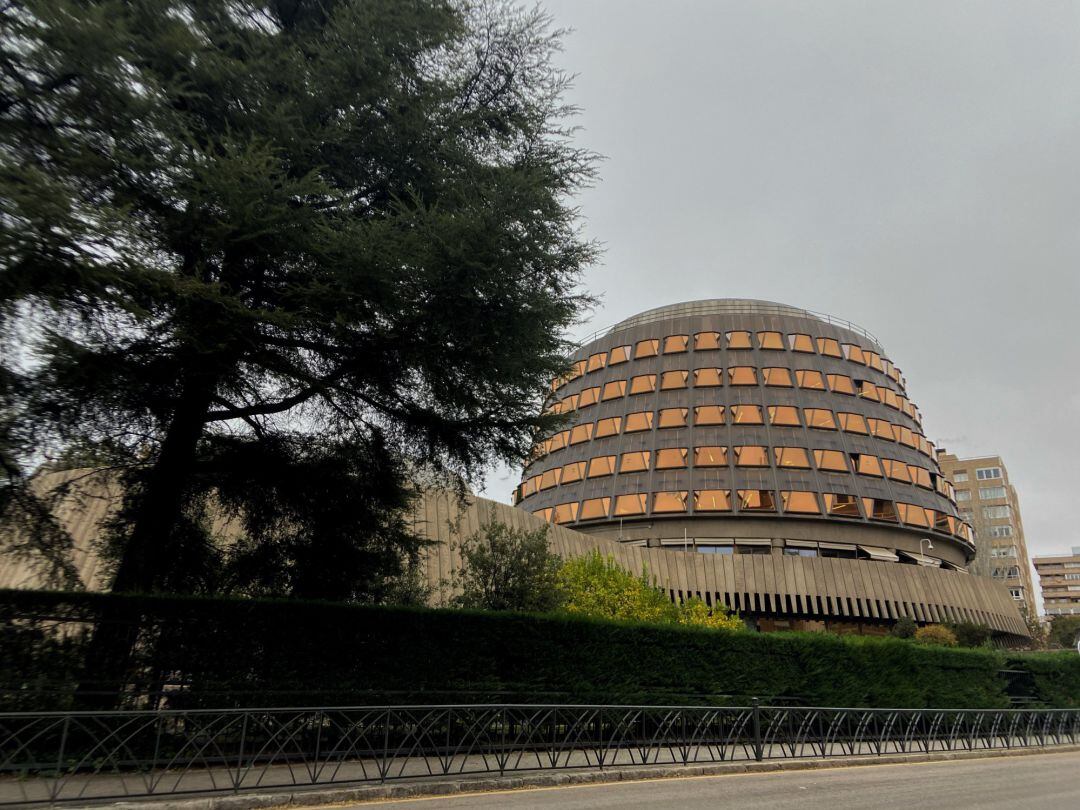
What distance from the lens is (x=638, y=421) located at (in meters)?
61.5

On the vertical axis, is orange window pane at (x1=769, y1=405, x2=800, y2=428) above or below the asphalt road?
above

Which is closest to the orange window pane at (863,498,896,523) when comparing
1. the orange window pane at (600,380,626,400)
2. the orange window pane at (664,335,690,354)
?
the orange window pane at (664,335,690,354)

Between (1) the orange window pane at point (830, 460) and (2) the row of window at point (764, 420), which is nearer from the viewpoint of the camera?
(1) the orange window pane at point (830, 460)

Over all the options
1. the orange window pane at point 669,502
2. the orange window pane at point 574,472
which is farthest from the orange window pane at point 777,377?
the orange window pane at point 574,472

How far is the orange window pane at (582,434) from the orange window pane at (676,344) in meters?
11.0

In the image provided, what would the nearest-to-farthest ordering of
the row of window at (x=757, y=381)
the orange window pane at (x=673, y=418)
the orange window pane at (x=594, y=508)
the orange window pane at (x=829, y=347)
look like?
1. the orange window pane at (x=594, y=508)
2. the orange window pane at (x=673, y=418)
3. the row of window at (x=757, y=381)
4. the orange window pane at (x=829, y=347)

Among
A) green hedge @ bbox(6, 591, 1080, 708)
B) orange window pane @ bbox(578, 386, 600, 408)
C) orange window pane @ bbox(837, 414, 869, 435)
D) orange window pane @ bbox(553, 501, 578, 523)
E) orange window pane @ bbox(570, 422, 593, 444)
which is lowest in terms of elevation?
green hedge @ bbox(6, 591, 1080, 708)

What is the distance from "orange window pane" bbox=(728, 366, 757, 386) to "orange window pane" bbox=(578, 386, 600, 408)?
43.5 ft

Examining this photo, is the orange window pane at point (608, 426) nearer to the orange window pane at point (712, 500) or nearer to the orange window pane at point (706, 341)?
the orange window pane at point (706, 341)

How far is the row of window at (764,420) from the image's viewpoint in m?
58.3

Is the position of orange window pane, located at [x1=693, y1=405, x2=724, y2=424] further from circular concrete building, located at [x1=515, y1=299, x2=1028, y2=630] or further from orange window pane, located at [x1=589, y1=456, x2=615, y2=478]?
orange window pane, located at [x1=589, y1=456, x2=615, y2=478]

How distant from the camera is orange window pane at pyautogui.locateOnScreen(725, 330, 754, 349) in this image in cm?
6372

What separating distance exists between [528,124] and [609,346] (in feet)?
192

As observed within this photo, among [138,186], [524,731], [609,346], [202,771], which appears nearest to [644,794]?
[524,731]
